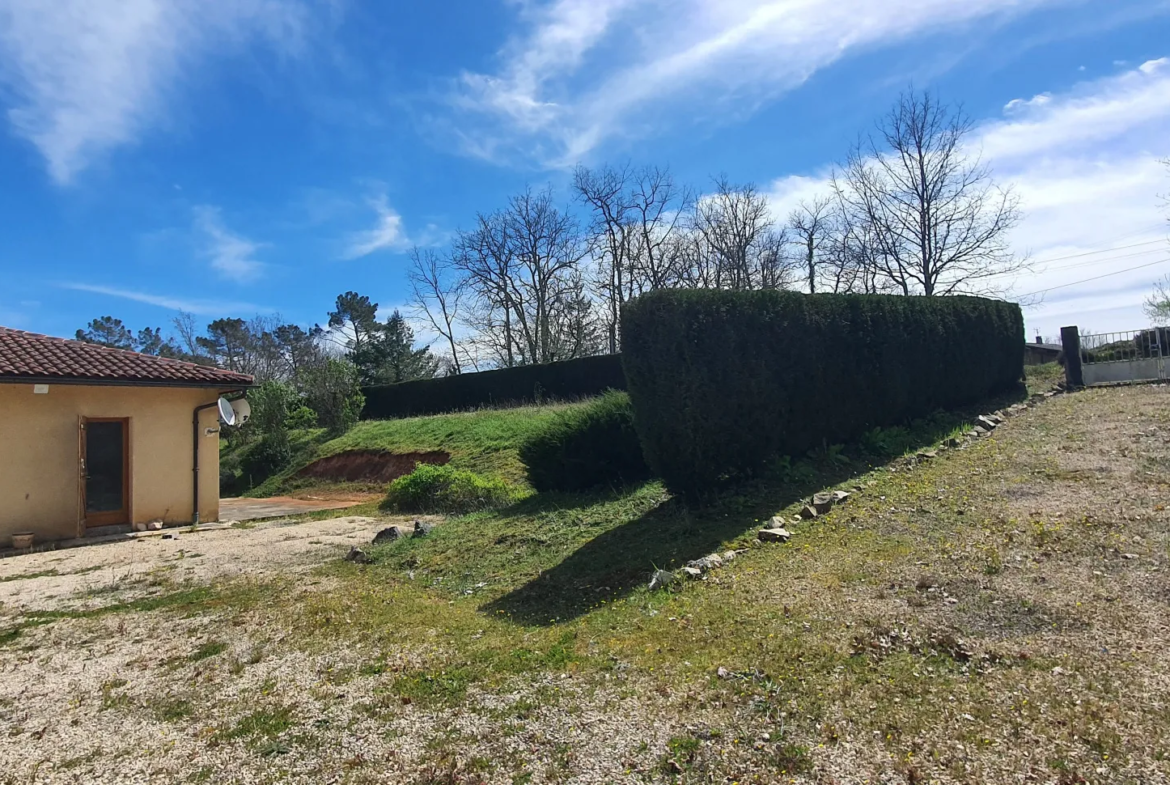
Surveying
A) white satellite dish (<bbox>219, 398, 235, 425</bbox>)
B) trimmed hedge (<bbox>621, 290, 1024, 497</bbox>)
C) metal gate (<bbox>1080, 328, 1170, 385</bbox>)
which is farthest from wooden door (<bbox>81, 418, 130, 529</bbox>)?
metal gate (<bbox>1080, 328, 1170, 385</bbox>)

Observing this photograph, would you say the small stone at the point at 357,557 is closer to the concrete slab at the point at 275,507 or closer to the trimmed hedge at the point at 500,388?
the concrete slab at the point at 275,507

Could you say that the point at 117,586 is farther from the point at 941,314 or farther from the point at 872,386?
the point at 941,314

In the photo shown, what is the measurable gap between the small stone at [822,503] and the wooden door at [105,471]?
11365 mm

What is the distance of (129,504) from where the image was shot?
38.4ft

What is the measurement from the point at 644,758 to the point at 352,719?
1576mm

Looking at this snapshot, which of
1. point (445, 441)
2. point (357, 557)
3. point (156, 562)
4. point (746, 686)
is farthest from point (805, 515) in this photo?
point (445, 441)

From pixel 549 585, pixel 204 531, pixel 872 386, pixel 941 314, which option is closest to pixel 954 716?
pixel 549 585

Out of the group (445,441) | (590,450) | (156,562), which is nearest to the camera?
(156,562)

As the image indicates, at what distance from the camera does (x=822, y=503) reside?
6699 mm

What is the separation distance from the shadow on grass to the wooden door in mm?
7808

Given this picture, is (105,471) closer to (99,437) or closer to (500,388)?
(99,437)

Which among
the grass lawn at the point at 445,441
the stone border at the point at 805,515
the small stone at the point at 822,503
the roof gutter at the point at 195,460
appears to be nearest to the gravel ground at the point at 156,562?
the roof gutter at the point at 195,460

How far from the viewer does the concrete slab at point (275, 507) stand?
47.1ft

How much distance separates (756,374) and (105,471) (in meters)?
11.0
